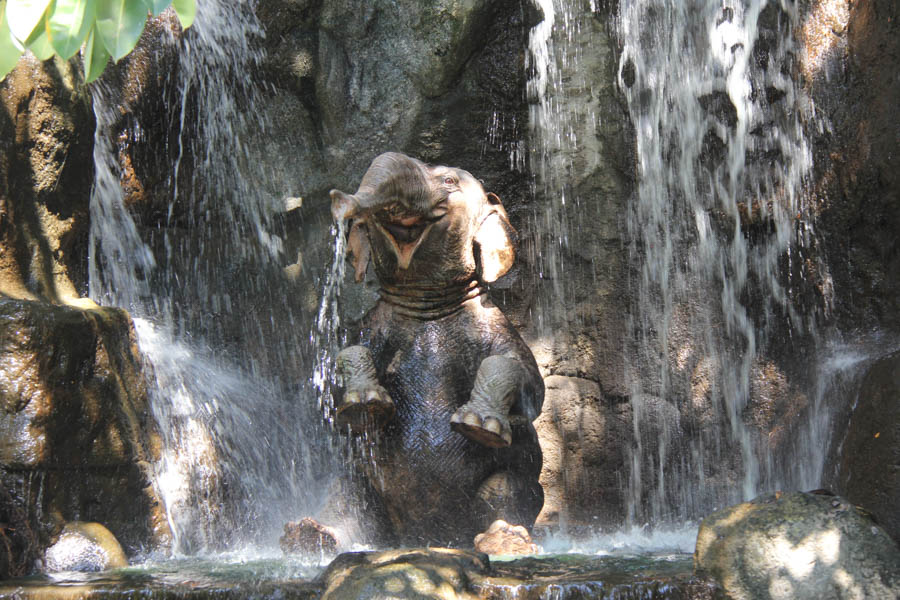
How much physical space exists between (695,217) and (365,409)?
295 cm

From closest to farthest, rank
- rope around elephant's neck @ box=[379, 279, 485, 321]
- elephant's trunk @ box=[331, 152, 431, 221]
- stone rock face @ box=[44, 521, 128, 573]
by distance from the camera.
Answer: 1. elephant's trunk @ box=[331, 152, 431, 221]
2. stone rock face @ box=[44, 521, 128, 573]
3. rope around elephant's neck @ box=[379, 279, 485, 321]

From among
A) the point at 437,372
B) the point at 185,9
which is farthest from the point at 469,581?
the point at 185,9

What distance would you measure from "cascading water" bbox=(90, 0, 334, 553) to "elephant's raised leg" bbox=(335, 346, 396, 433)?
2050mm

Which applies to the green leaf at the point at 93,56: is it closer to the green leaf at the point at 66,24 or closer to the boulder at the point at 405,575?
the green leaf at the point at 66,24

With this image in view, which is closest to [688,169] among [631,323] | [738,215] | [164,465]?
[738,215]

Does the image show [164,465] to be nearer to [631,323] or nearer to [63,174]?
[63,174]

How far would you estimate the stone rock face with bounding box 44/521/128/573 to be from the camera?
4.61 metres

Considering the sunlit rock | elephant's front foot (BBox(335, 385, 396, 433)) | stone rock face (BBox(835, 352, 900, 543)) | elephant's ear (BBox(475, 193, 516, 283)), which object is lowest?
the sunlit rock

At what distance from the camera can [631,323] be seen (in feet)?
22.0

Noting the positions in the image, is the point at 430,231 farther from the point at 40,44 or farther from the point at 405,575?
the point at 40,44

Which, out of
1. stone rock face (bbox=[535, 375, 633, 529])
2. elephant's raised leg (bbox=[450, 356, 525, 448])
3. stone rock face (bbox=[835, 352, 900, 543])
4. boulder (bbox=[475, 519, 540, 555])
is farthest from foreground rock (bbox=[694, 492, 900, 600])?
stone rock face (bbox=[535, 375, 633, 529])

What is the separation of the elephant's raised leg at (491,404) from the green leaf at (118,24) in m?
2.26

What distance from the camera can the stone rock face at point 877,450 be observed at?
4062mm

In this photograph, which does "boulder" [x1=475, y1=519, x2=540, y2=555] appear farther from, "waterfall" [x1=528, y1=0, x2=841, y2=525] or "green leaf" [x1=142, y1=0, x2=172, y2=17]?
"green leaf" [x1=142, y1=0, x2=172, y2=17]
